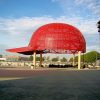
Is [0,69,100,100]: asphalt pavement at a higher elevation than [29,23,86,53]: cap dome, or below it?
below

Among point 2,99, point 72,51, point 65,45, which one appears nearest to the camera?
point 2,99

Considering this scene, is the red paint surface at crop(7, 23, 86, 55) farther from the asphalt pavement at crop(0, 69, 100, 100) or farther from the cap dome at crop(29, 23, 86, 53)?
the asphalt pavement at crop(0, 69, 100, 100)

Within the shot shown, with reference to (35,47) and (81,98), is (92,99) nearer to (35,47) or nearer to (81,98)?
(81,98)

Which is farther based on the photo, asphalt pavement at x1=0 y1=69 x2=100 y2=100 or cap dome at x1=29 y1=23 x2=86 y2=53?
cap dome at x1=29 y1=23 x2=86 y2=53

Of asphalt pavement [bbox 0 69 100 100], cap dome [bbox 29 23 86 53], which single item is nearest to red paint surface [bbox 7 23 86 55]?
cap dome [bbox 29 23 86 53]

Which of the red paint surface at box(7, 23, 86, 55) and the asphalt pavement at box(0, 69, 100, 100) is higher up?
the red paint surface at box(7, 23, 86, 55)

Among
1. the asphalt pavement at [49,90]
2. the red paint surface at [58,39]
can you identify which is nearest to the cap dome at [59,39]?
the red paint surface at [58,39]

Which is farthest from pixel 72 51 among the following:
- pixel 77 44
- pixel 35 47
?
pixel 35 47

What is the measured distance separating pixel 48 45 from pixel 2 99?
196ft

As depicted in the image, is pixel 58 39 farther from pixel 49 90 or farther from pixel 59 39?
pixel 49 90

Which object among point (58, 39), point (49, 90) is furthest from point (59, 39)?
point (49, 90)

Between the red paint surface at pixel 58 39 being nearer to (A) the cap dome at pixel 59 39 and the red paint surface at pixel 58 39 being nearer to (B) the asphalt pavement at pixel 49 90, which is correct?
(A) the cap dome at pixel 59 39

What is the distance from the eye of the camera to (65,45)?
72812 millimetres

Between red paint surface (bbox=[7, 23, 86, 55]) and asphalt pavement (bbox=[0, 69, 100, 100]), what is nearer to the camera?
asphalt pavement (bbox=[0, 69, 100, 100])
